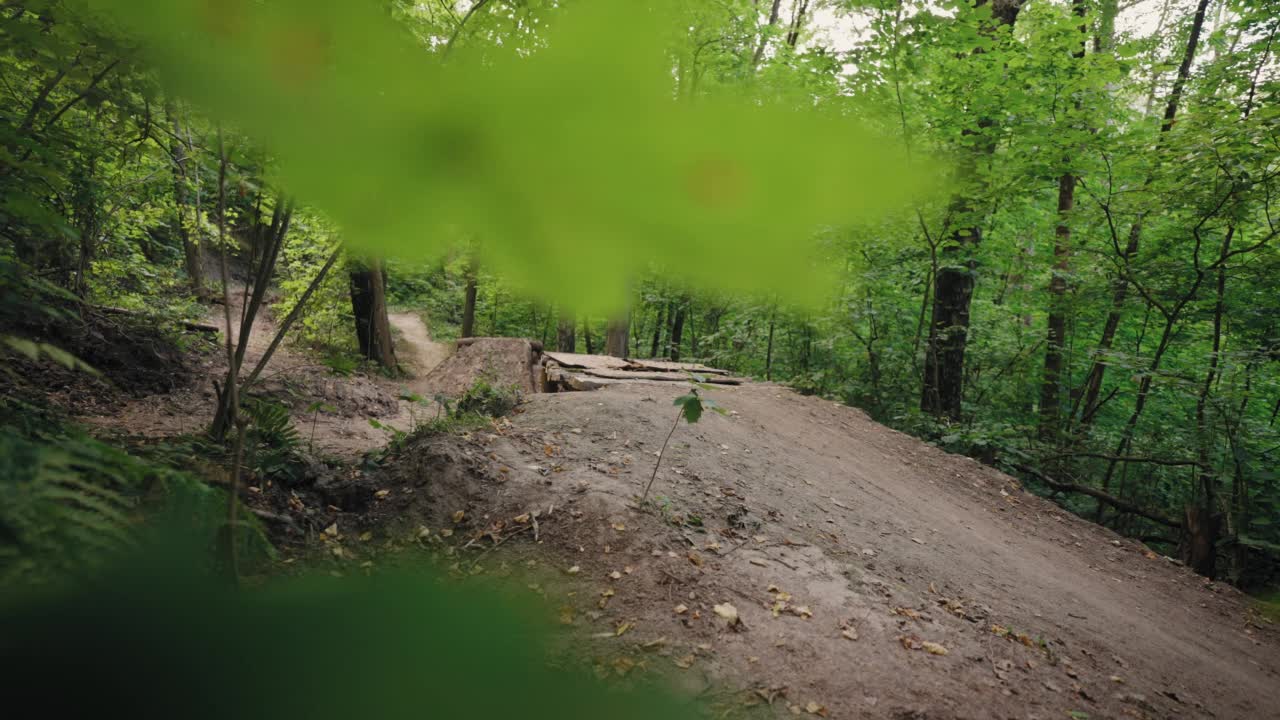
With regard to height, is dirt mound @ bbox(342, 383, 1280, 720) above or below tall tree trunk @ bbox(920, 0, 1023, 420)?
below

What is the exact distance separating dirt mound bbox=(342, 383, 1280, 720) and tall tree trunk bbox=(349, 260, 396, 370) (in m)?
5.43

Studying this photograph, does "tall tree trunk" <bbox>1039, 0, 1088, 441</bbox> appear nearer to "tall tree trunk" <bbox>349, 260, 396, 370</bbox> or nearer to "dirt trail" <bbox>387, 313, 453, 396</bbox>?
"dirt trail" <bbox>387, 313, 453, 396</bbox>

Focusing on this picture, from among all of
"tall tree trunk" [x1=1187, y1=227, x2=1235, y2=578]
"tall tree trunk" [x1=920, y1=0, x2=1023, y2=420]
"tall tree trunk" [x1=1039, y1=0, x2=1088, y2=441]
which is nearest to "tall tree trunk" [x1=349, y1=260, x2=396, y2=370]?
"tall tree trunk" [x1=920, y1=0, x2=1023, y2=420]

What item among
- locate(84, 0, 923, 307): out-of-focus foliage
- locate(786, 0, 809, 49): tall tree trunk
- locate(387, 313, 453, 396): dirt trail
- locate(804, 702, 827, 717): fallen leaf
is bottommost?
locate(804, 702, 827, 717): fallen leaf

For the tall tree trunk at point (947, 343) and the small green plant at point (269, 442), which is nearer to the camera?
the small green plant at point (269, 442)

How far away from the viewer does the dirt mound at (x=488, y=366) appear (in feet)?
26.6

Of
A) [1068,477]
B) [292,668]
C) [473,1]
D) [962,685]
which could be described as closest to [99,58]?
[473,1]

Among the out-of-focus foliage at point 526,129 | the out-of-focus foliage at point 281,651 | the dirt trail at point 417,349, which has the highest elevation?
the out-of-focus foliage at point 526,129

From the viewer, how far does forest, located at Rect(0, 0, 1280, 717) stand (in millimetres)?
442

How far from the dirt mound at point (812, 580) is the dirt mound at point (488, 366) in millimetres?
3147

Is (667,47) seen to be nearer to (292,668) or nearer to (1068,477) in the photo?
(292,668)

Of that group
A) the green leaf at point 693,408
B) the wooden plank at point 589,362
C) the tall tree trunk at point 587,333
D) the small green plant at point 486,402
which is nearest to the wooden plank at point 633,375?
the wooden plank at point 589,362

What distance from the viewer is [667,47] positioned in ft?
1.67

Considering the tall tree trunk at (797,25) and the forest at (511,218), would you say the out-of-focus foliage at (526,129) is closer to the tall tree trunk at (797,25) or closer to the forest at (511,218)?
the forest at (511,218)
